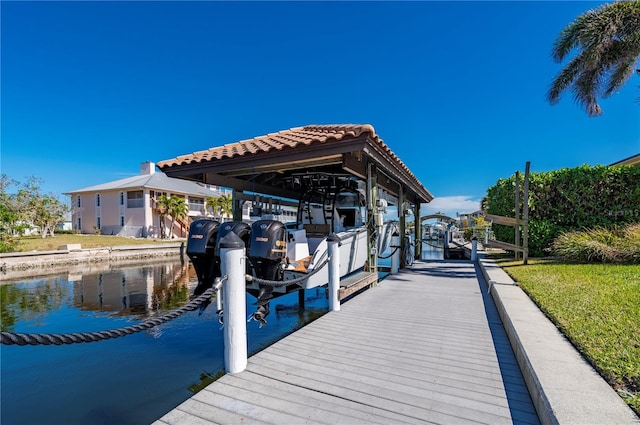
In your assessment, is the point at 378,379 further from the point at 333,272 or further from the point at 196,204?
the point at 196,204

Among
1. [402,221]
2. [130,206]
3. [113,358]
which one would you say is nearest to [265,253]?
[113,358]

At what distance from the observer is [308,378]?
2918mm

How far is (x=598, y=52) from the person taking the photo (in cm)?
1035

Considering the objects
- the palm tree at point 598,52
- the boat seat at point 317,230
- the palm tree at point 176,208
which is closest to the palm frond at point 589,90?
the palm tree at point 598,52

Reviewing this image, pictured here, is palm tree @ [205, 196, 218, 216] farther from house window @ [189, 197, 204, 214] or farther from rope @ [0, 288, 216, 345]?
rope @ [0, 288, 216, 345]

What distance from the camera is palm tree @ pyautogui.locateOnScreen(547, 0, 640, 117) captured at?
31.8 feet

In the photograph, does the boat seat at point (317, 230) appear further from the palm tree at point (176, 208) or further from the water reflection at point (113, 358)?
the palm tree at point (176, 208)

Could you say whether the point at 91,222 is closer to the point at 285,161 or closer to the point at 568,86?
the point at 285,161

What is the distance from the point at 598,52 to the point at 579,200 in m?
4.92

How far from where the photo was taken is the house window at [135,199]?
98.2 ft

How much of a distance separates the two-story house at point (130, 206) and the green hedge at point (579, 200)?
1077 inches

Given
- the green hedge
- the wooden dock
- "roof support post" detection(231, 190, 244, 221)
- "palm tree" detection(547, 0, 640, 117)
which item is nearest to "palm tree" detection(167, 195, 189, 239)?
"roof support post" detection(231, 190, 244, 221)

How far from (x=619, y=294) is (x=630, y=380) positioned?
10.7ft

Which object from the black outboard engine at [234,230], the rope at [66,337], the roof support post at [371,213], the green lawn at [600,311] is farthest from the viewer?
the roof support post at [371,213]
